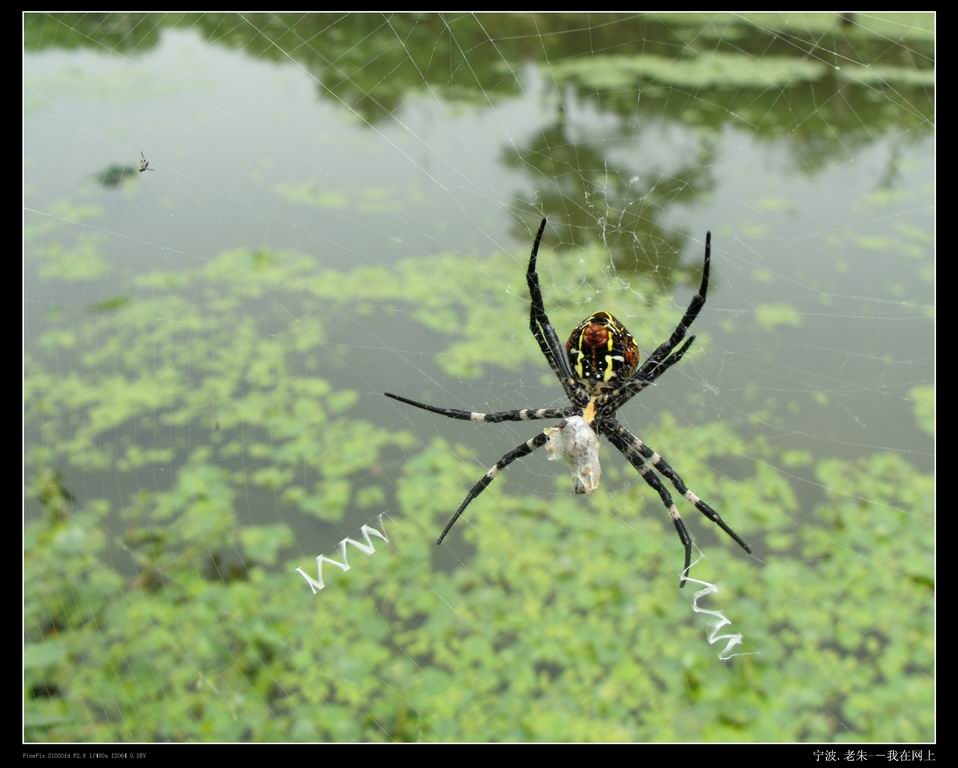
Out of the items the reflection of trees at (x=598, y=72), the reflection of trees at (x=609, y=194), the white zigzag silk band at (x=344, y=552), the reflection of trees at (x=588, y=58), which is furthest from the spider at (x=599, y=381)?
the reflection of trees at (x=588, y=58)

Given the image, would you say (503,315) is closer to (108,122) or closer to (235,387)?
(235,387)

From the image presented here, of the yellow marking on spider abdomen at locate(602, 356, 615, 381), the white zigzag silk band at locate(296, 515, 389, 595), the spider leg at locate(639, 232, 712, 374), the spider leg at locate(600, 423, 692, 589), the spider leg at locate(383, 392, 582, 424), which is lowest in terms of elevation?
the white zigzag silk band at locate(296, 515, 389, 595)

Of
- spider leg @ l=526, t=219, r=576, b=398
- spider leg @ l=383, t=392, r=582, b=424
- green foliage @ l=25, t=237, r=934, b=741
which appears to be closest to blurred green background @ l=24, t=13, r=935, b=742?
green foliage @ l=25, t=237, r=934, b=741

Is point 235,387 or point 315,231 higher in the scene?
point 315,231

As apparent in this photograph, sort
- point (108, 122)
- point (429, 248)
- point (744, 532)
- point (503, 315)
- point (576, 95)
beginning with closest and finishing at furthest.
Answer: point (744, 532) < point (503, 315) < point (429, 248) < point (108, 122) < point (576, 95)

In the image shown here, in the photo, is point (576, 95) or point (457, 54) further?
point (457, 54)

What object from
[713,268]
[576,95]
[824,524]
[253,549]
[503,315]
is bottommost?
[253,549]

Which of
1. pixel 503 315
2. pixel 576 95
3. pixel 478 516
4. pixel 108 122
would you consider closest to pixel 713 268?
pixel 503 315

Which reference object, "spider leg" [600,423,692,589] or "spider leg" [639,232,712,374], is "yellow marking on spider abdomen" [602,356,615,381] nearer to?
"spider leg" [639,232,712,374]


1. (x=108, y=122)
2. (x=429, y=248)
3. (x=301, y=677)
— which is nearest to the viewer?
(x=301, y=677)
